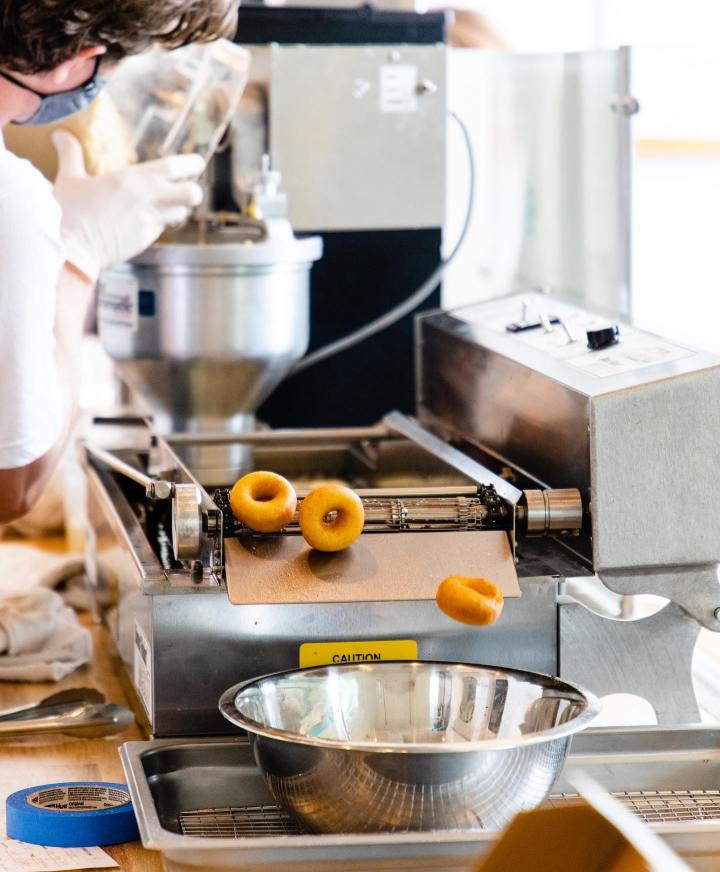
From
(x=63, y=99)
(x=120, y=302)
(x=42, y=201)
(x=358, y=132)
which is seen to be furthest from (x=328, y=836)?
(x=358, y=132)

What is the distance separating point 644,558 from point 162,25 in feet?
2.28

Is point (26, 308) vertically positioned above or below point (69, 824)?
above

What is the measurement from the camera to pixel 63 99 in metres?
1.45

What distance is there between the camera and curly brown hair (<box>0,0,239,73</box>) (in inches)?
49.6

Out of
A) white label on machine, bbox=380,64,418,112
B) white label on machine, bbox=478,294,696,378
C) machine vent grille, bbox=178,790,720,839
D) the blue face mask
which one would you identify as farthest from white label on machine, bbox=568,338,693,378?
white label on machine, bbox=380,64,418,112

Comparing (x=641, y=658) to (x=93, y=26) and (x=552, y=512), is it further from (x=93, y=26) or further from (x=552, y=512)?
(x=93, y=26)

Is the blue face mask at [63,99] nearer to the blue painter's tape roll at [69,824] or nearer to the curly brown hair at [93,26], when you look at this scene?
the curly brown hair at [93,26]

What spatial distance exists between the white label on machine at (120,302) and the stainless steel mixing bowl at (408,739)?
0.81m

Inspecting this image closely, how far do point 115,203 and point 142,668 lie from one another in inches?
26.0

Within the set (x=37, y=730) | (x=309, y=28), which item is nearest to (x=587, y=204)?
(x=309, y=28)

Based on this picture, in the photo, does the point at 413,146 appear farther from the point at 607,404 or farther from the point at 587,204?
the point at 607,404

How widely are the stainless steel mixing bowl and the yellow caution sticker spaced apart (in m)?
0.05

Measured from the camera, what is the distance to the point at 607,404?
1145 mm

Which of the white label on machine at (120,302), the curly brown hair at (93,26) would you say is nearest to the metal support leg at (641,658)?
the curly brown hair at (93,26)
